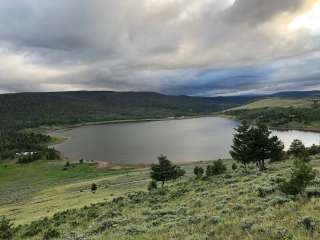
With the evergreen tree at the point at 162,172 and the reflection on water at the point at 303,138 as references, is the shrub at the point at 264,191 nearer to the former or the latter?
the evergreen tree at the point at 162,172

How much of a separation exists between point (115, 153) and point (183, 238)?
11838cm

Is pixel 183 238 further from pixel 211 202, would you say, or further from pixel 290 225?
pixel 211 202

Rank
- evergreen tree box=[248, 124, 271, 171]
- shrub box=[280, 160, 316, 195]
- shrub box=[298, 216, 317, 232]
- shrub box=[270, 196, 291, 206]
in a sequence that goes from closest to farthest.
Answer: shrub box=[298, 216, 317, 232] → shrub box=[270, 196, 291, 206] → shrub box=[280, 160, 316, 195] → evergreen tree box=[248, 124, 271, 171]

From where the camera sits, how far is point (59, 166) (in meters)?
101

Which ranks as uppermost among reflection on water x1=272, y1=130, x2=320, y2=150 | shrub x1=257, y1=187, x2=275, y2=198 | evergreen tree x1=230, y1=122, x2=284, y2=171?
shrub x1=257, y1=187, x2=275, y2=198

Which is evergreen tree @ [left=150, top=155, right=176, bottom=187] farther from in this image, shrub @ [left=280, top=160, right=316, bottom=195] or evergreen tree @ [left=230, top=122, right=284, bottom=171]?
shrub @ [left=280, top=160, right=316, bottom=195]

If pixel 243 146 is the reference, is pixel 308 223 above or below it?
above

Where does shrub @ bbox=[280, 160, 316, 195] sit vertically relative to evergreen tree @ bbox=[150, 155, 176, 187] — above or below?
above

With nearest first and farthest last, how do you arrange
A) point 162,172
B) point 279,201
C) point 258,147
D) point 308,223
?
point 308,223 < point 279,201 < point 162,172 < point 258,147

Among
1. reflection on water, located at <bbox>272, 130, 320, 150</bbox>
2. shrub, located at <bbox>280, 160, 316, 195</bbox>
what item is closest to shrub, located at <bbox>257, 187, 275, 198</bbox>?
shrub, located at <bbox>280, 160, 316, 195</bbox>

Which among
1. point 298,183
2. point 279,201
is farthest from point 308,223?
point 298,183

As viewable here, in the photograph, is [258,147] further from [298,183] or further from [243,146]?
[298,183]

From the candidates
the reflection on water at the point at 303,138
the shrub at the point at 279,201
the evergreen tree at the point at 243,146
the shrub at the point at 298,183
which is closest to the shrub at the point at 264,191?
the shrub at the point at 298,183

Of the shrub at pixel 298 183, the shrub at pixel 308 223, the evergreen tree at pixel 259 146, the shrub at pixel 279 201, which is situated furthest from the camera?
the evergreen tree at pixel 259 146
